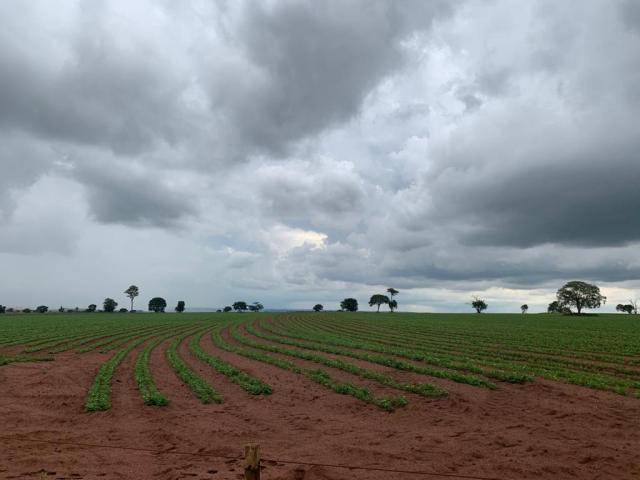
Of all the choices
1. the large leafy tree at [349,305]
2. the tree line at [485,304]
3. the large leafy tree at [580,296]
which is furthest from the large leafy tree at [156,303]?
the large leafy tree at [580,296]

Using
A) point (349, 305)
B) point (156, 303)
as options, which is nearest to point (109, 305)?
point (156, 303)

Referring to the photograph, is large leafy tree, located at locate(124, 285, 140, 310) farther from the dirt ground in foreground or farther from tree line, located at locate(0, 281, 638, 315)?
the dirt ground in foreground

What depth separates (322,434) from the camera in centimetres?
1289

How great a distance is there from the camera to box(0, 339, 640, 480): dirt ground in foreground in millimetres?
9930

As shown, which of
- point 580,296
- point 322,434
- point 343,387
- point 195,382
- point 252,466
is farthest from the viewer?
point 580,296

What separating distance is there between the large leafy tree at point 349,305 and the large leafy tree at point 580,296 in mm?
89231

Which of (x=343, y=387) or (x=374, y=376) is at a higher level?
(x=374, y=376)

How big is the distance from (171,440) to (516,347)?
29745 mm

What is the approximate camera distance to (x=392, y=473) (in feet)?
32.0

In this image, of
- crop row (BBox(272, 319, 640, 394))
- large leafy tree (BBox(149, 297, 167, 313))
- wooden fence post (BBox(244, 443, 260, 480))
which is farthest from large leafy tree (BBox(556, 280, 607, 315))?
large leafy tree (BBox(149, 297, 167, 313))

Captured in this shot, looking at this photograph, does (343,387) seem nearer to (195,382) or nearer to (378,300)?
(195,382)

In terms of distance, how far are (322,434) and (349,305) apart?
7108 inches

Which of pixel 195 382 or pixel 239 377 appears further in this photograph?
pixel 239 377

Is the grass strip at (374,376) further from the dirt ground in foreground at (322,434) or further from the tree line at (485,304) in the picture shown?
the tree line at (485,304)
